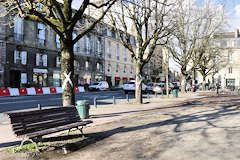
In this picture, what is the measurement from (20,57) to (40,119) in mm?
25799

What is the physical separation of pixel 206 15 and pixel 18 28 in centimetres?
2283

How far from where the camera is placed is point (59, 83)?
3441cm

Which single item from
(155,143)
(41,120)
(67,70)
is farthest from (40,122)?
(67,70)

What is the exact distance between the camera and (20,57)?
93.1 ft

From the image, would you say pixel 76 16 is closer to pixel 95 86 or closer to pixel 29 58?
pixel 29 58

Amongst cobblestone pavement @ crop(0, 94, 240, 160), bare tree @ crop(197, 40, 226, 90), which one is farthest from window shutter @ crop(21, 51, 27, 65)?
cobblestone pavement @ crop(0, 94, 240, 160)

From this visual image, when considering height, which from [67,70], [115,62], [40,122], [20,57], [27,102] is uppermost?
[115,62]

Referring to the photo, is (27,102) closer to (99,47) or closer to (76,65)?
(76,65)

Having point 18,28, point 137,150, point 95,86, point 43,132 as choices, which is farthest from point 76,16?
point 95,86

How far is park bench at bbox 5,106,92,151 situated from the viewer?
15.4ft

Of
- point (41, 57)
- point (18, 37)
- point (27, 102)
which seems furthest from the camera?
point (41, 57)

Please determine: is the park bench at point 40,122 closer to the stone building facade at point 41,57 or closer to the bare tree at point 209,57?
the stone building facade at point 41,57

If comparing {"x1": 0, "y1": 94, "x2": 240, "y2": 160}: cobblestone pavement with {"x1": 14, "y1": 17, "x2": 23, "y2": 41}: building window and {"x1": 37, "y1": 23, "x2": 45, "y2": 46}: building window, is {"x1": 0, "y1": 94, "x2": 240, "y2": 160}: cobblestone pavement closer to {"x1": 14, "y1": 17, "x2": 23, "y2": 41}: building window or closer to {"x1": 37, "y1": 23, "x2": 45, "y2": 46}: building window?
{"x1": 14, "y1": 17, "x2": 23, "y2": 41}: building window

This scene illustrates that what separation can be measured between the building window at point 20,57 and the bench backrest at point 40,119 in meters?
24.5
